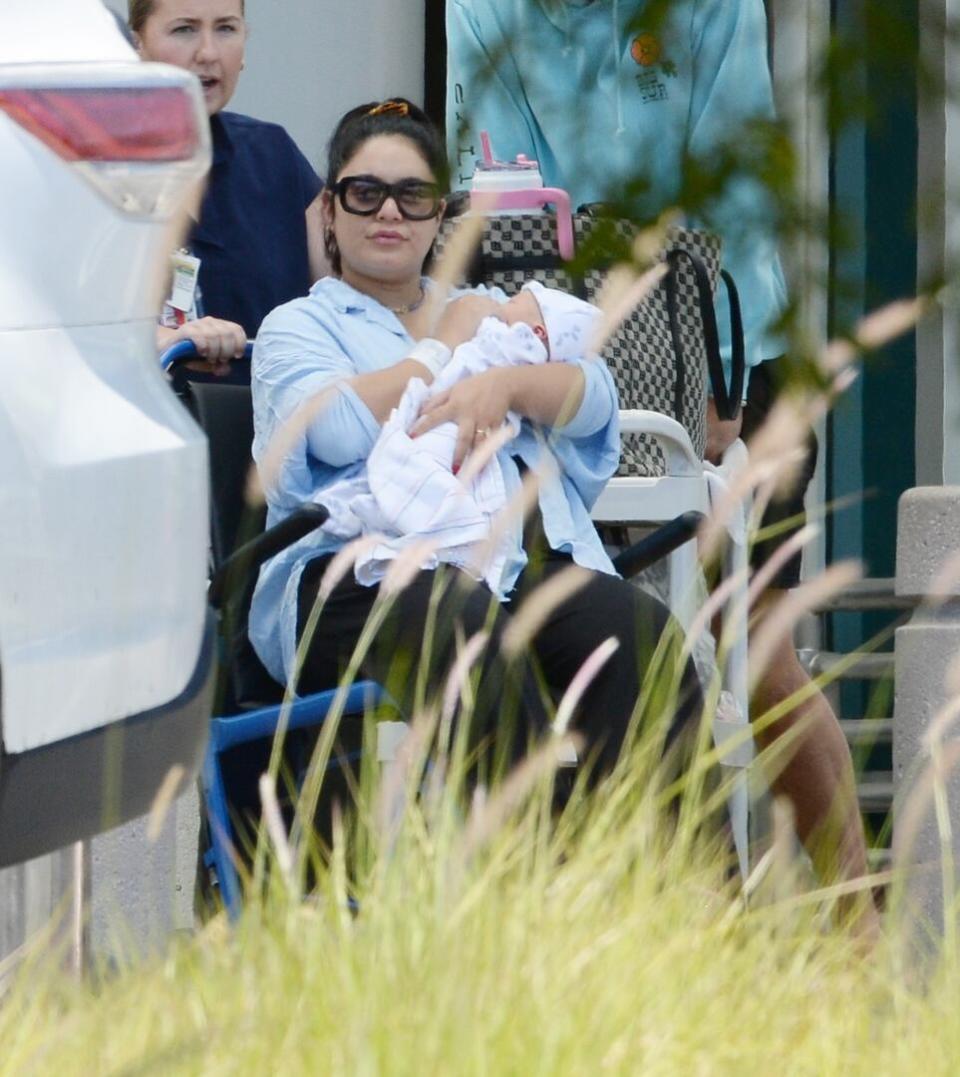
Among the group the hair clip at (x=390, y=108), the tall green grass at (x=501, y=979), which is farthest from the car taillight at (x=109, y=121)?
the hair clip at (x=390, y=108)

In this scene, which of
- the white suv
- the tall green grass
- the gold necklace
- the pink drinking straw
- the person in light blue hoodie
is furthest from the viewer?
the gold necklace

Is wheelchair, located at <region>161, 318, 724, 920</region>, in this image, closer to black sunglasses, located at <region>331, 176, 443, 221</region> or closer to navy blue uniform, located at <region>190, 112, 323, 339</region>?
navy blue uniform, located at <region>190, 112, 323, 339</region>

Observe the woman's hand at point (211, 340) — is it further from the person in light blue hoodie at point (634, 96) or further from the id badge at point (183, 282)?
the person in light blue hoodie at point (634, 96)

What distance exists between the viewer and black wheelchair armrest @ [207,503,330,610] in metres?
3.76

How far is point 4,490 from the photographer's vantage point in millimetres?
2559

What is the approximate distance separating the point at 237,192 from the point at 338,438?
0.76m

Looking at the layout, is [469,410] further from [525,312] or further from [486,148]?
[486,148]

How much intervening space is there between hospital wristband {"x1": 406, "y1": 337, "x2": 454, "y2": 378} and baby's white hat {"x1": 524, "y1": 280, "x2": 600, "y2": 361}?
20 cm

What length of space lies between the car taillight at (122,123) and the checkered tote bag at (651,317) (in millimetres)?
1739

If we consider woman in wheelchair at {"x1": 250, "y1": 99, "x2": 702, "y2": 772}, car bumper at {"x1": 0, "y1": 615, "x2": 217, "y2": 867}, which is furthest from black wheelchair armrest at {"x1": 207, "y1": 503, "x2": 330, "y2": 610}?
car bumper at {"x1": 0, "y1": 615, "x2": 217, "y2": 867}

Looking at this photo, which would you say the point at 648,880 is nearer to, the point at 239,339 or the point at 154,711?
the point at 154,711

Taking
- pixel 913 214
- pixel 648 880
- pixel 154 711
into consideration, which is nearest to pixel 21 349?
pixel 154 711

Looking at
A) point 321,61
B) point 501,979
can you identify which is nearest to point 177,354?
point 501,979

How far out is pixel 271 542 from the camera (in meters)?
3.78
